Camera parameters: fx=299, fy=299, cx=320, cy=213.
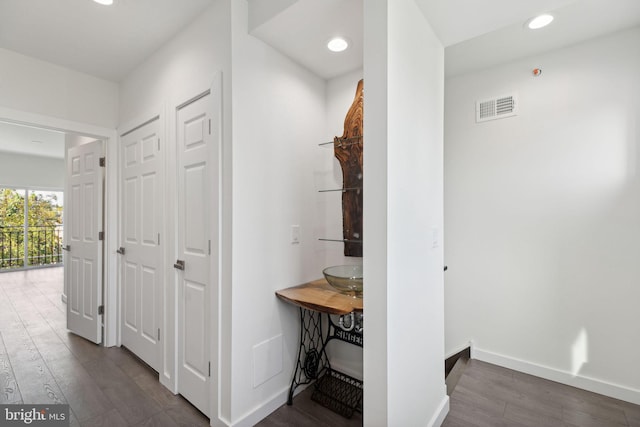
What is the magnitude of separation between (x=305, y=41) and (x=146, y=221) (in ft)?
6.01

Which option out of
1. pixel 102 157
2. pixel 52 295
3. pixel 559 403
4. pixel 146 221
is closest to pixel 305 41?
pixel 146 221

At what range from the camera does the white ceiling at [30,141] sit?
462 cm

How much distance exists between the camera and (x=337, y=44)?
1.93 metres

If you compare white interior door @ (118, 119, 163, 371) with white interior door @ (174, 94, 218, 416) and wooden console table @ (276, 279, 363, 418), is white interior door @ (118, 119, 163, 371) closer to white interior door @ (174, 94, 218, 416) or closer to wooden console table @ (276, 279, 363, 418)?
white interior door @ (174, 94, 218, 416)

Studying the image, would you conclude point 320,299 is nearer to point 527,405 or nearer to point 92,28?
point 527,405

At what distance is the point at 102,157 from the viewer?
2.87 meters

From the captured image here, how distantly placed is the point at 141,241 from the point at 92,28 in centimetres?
157

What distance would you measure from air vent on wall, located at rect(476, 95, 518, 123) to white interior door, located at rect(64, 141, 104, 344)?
352 centimetres

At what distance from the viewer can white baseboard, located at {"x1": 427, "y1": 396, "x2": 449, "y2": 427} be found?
67.1 inches

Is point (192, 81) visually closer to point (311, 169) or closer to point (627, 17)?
point (311, 169)

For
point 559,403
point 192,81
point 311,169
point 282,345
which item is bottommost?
point 559,403

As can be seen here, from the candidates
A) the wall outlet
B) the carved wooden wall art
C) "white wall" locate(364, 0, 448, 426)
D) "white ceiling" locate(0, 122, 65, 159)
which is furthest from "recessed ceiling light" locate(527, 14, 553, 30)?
"white ceiling" locate(0, 122, 65, 159)

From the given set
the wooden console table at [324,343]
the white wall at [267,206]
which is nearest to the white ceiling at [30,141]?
the white wall at [267,206]

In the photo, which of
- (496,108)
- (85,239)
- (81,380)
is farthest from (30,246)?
(496,108)
